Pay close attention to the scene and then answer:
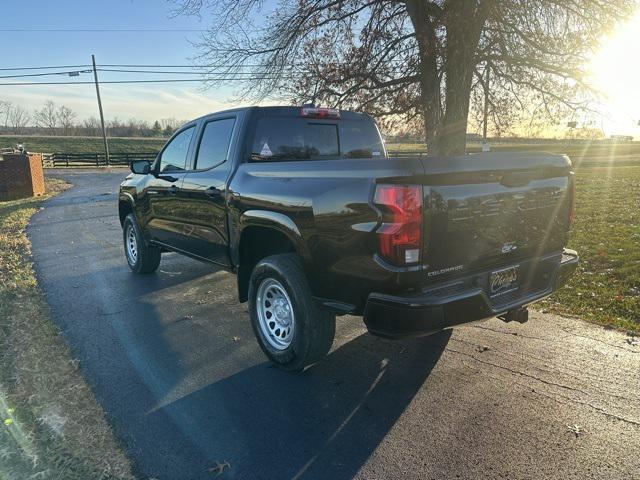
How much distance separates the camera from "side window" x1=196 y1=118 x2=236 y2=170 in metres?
4.38

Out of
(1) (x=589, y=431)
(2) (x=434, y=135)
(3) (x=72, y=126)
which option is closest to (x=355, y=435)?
(1) (x=589, y=431)

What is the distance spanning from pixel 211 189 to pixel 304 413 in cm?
225

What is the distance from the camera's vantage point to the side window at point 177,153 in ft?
16.8

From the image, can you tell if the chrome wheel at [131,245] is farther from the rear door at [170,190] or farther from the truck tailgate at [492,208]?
the truck tailgate at [492,208]

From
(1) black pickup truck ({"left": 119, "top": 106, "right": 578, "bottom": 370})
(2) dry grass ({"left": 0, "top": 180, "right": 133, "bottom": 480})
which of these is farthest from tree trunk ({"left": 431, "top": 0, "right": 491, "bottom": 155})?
(2) dry grass ({"left": 0, "top": 180, "right": 133, "bottom": 480})

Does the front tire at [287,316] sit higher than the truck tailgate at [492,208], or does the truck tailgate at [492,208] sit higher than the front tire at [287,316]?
the truck tailgate at [492,208]

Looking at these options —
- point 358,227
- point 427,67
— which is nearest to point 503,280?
point 358,227

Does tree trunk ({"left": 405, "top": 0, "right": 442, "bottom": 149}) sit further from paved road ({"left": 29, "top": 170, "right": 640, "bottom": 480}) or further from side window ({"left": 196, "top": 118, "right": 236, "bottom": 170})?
paved road ({"left": 29, "top": 170, "right": 640, "bottom": 480})

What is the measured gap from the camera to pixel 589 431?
2.84 m

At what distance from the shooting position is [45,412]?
3053 mm

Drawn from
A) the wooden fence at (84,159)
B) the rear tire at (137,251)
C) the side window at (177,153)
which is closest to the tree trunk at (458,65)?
the side window at (177,153)

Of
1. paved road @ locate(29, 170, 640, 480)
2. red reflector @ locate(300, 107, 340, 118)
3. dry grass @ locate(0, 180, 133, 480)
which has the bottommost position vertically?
paved road @ locate(29, 170, 640, 480)

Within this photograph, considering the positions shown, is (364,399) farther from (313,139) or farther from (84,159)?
(84,159)

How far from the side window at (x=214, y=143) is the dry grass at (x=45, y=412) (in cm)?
212
